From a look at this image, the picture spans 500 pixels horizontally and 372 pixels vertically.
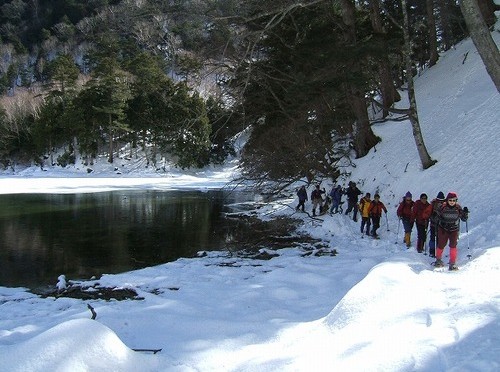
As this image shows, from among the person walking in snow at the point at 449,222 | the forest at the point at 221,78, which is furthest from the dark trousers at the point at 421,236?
the forest at the point at 221,78

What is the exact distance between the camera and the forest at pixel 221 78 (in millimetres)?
15086

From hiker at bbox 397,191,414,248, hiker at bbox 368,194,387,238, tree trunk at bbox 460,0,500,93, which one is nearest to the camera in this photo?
tree trunk at bbox 460,0,500,93

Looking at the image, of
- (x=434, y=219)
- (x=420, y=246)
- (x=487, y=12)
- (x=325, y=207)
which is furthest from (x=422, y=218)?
(x=487, y=12)

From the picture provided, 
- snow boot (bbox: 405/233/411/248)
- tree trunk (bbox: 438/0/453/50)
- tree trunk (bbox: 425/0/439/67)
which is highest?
tree trunk (bbox: 438/0/453/50)

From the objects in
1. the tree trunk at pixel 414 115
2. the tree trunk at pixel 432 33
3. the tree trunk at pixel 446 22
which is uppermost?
the tree trunk at pixel 446 22

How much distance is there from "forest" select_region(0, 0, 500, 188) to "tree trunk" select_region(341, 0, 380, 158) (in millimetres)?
65

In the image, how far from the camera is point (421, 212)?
11047mm

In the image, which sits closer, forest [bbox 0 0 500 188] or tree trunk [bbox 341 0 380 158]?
forest [bbox 0 0 500 188]

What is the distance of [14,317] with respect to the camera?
7758 millimetres

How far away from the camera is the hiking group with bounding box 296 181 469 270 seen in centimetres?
865

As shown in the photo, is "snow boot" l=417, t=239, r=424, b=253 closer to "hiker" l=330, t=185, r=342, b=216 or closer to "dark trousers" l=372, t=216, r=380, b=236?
"dark trousers" l=372, t=216, r=380, b=236

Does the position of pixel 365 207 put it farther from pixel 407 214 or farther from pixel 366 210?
pixel 407 214

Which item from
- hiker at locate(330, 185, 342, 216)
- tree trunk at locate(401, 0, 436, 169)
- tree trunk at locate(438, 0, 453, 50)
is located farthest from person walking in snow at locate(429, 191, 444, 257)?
tree trunk at locate(438, 0, 453, 50)

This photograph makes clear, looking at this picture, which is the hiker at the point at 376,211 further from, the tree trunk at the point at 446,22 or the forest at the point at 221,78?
the tree trunk at the point at 446,22
